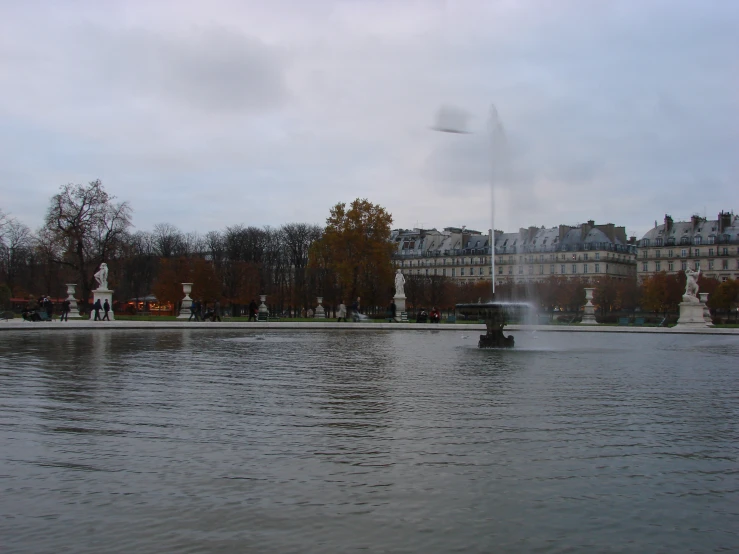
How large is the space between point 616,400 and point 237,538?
8.52 m

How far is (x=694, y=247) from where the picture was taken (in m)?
121

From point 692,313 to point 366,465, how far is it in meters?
45.3

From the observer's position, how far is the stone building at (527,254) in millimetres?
128375

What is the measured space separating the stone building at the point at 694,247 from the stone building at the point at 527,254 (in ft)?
17.2

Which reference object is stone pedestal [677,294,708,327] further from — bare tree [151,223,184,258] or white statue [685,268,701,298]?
bare tree [151,223,184,258]

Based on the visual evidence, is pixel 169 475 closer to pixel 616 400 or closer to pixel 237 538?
pixel 237 538

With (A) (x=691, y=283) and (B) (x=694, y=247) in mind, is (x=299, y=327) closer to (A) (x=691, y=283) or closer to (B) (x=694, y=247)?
(A) (x=691, y=283)

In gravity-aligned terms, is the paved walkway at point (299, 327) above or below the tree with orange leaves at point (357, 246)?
below

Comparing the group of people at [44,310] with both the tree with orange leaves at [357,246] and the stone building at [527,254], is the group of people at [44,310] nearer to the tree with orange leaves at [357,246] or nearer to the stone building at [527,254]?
the tree with orange leaves at [357,246]

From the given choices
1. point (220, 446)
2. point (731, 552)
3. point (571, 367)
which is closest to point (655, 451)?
point (731, 552)

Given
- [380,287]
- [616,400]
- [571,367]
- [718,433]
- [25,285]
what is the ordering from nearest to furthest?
[718,433], [616,400], [571,367], [380,287], [25,285]

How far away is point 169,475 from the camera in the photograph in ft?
23.5

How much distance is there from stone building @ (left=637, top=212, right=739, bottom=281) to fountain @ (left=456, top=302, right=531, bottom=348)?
96.8 meters

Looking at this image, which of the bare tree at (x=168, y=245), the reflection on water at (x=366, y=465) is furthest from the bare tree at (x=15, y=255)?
the reflection on water at (x=366, y=465)
